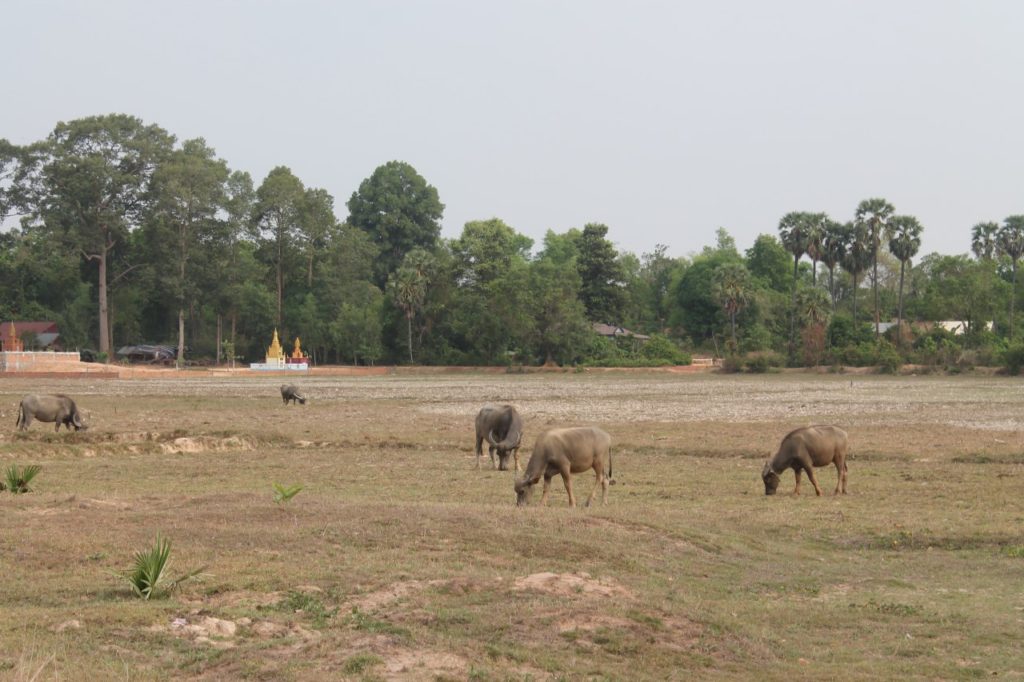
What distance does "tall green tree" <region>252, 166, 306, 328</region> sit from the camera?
104938 mm

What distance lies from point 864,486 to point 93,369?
71820mm

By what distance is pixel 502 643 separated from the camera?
9547 millimetres

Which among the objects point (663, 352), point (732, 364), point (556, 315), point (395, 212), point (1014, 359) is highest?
point (395, 212)

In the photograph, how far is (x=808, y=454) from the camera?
67.1 ft

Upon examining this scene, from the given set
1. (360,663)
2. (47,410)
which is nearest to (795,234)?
(47,410)

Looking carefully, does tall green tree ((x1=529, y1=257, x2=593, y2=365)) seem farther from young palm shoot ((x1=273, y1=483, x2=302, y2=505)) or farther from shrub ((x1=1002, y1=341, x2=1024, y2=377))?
young palm shoot ((x1=273, y1=483, x2=302, y2=505))

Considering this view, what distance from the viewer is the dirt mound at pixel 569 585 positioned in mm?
11188

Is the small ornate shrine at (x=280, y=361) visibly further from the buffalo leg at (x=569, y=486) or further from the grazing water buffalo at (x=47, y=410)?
the buffalo leg at (x=569, y=486)

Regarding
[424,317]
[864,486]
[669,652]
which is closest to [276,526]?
[669,652]

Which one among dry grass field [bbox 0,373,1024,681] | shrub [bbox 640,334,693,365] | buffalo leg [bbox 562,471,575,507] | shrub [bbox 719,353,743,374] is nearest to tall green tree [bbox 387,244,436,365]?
shrub [bbox 640,334,693,365]

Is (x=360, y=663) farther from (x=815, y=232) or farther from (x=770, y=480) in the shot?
(x=815, y=232)

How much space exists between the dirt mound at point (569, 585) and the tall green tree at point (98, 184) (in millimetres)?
91122

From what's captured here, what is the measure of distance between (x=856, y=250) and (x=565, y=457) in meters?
84.9

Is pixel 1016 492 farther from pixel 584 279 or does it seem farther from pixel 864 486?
pixel 584 279
